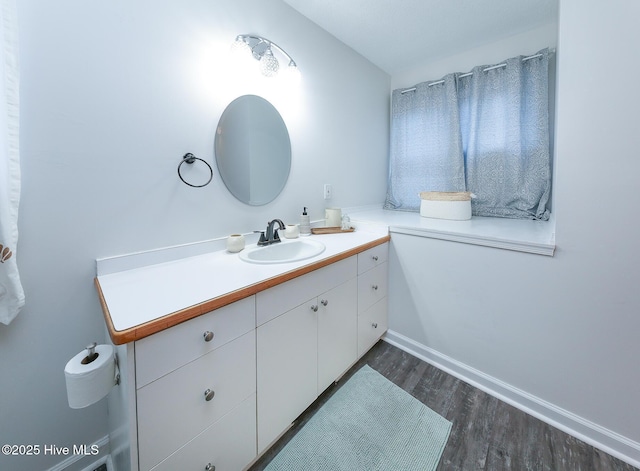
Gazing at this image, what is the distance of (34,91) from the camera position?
2.79ft

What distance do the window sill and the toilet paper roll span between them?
5.15ft

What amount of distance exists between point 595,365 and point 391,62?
2488mm

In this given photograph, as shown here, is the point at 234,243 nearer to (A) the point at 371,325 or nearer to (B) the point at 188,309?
(B) the point at 188,309

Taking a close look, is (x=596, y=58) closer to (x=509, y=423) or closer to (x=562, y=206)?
(x=562, y=206)

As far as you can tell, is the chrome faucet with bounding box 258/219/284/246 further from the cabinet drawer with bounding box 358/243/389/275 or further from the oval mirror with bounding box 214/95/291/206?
the cabinet drawer with bounding box 358/243/389/275

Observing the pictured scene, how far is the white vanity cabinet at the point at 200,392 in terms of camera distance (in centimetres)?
69

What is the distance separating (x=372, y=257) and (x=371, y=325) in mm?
468

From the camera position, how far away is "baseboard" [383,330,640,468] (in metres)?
1.08

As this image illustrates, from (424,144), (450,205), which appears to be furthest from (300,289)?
(424,144)

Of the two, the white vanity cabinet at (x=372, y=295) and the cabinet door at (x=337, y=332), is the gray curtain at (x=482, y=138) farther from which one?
the cabinet door at (x=337, y=332)

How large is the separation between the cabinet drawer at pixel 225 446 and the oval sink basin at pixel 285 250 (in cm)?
65

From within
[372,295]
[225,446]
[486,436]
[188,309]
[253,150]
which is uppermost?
[253,150]

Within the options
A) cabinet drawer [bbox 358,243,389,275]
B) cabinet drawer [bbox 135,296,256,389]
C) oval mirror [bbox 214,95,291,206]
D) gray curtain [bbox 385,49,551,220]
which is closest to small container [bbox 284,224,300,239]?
oval mirror [bbox 214,95,291,206]

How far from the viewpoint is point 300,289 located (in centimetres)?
112
